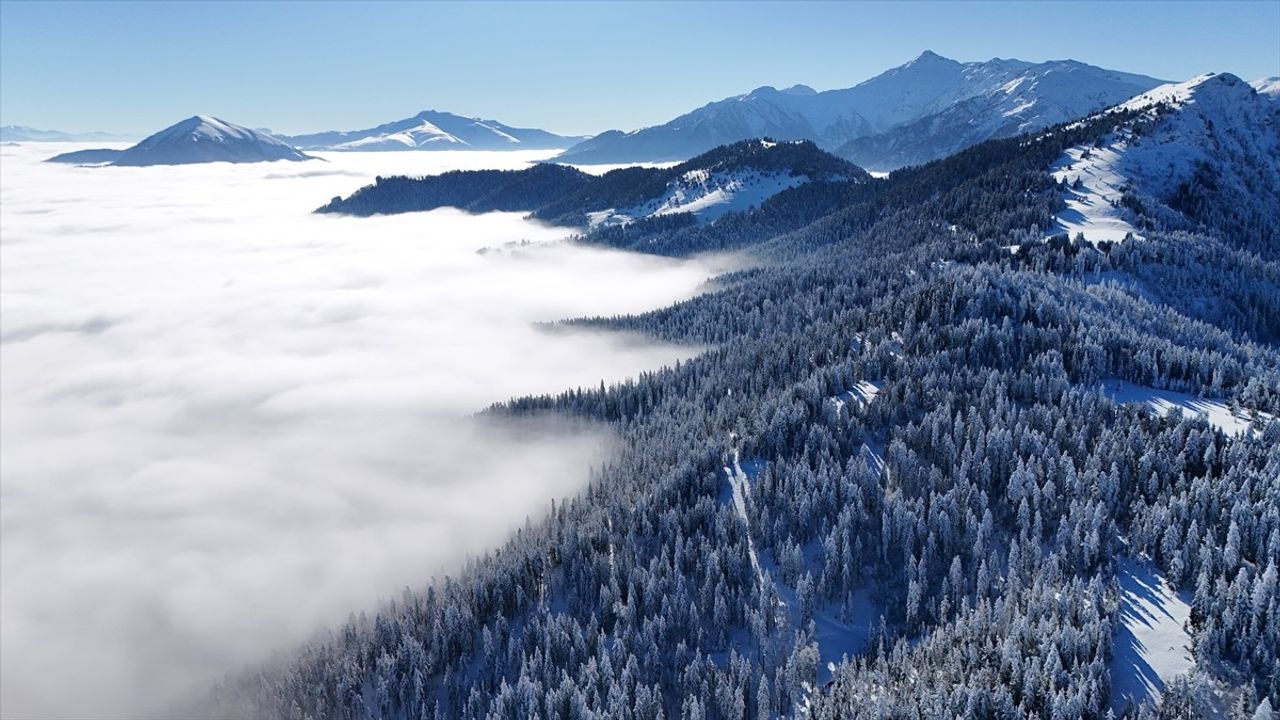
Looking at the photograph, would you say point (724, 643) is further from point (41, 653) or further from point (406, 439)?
point (406, 439)

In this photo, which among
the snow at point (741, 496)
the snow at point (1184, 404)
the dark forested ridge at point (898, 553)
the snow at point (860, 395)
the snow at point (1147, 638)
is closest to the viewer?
the snow at point (1147, 638)

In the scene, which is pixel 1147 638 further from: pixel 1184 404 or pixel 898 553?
pixel 1184 404

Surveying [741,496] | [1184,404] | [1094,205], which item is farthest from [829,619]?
[1094,205]

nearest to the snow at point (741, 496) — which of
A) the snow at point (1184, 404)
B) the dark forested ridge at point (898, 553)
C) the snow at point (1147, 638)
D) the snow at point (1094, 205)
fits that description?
the dark forested ridge at point (898, 553)

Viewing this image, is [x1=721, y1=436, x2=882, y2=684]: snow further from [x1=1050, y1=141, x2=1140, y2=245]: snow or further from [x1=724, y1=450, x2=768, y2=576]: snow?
[x1=1050, y1=141, x2=1140, y2=245]: snow

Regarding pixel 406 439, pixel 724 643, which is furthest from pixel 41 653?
pixel 724 643

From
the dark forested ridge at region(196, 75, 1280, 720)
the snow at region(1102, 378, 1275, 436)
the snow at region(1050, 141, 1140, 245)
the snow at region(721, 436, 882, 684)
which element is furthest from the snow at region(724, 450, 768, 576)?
the snow at region(1050, 141, 1140, 245)

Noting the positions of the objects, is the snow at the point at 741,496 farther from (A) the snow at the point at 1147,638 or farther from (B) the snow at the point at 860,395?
(A) the snow at the point at 1147,638
